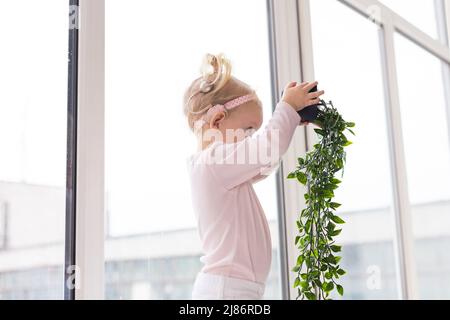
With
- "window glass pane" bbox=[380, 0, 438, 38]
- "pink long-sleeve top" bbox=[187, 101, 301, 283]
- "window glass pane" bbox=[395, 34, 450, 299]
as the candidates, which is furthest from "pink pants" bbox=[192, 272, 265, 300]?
"window glass pane" bbox=[380, 0, 438, 38]

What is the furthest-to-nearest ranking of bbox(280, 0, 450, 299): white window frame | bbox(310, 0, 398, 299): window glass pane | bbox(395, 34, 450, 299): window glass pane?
bbox(395, 34, 450, 299): window glass pane → bbox(280, 0, 450, 299): white window frame → bbox(310, 0, 398, 299): window glass pane

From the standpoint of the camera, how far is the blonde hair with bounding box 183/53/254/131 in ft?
3.84

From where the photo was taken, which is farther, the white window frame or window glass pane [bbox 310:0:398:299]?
the white window frame

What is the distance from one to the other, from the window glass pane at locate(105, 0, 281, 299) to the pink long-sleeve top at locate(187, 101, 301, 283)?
0.77ft

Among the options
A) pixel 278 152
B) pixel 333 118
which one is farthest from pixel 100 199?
pixel 333 118

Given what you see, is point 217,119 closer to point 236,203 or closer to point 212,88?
point 212,88

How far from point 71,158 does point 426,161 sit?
72.4 inches

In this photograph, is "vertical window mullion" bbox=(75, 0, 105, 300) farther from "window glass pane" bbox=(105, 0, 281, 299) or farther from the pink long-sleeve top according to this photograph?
the pink long-sleeve top

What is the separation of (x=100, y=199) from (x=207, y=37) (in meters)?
0.58

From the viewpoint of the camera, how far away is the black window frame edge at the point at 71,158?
3.82ft

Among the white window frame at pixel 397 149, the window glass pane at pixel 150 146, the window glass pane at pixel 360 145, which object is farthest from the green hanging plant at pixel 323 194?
the white window frame at pixel 397 149

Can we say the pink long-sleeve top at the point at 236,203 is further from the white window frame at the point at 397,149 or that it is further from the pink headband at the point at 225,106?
the white window frame at the point at 397,149

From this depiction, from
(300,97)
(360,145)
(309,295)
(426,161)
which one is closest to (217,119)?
(300,97)

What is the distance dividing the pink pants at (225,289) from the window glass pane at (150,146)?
26 cm
